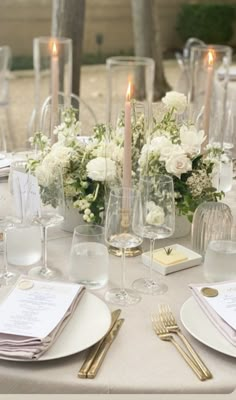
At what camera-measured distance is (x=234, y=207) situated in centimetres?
219

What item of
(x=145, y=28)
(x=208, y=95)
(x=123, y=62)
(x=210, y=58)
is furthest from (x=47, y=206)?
(x=145, y=28)

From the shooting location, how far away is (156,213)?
1633mm

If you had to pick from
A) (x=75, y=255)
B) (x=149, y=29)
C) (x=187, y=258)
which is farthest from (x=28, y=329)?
(x=149, y=29)

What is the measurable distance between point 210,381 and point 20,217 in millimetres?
724

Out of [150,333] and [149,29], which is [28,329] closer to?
[150,333]

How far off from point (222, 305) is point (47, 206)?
54 cm

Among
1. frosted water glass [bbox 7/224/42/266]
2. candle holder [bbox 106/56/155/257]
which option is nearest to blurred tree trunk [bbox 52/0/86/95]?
candle holder [bbox 106/56/155/257]

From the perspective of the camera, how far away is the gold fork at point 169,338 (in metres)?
1.29

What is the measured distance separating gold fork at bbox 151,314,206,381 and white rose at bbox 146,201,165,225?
246 mm

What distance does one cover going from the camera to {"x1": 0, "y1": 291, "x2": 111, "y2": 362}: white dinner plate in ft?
4.31

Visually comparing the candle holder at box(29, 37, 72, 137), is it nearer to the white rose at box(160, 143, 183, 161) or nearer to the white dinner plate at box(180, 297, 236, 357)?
the white rose at box(160, 143, 183, 161)

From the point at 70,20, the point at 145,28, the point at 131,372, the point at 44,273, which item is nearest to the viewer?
the point at 131,372

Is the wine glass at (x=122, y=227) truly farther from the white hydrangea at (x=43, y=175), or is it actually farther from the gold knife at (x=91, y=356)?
the white hydrangea at (x=43, y=175)

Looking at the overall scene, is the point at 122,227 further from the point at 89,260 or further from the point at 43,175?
the point at 43,175
